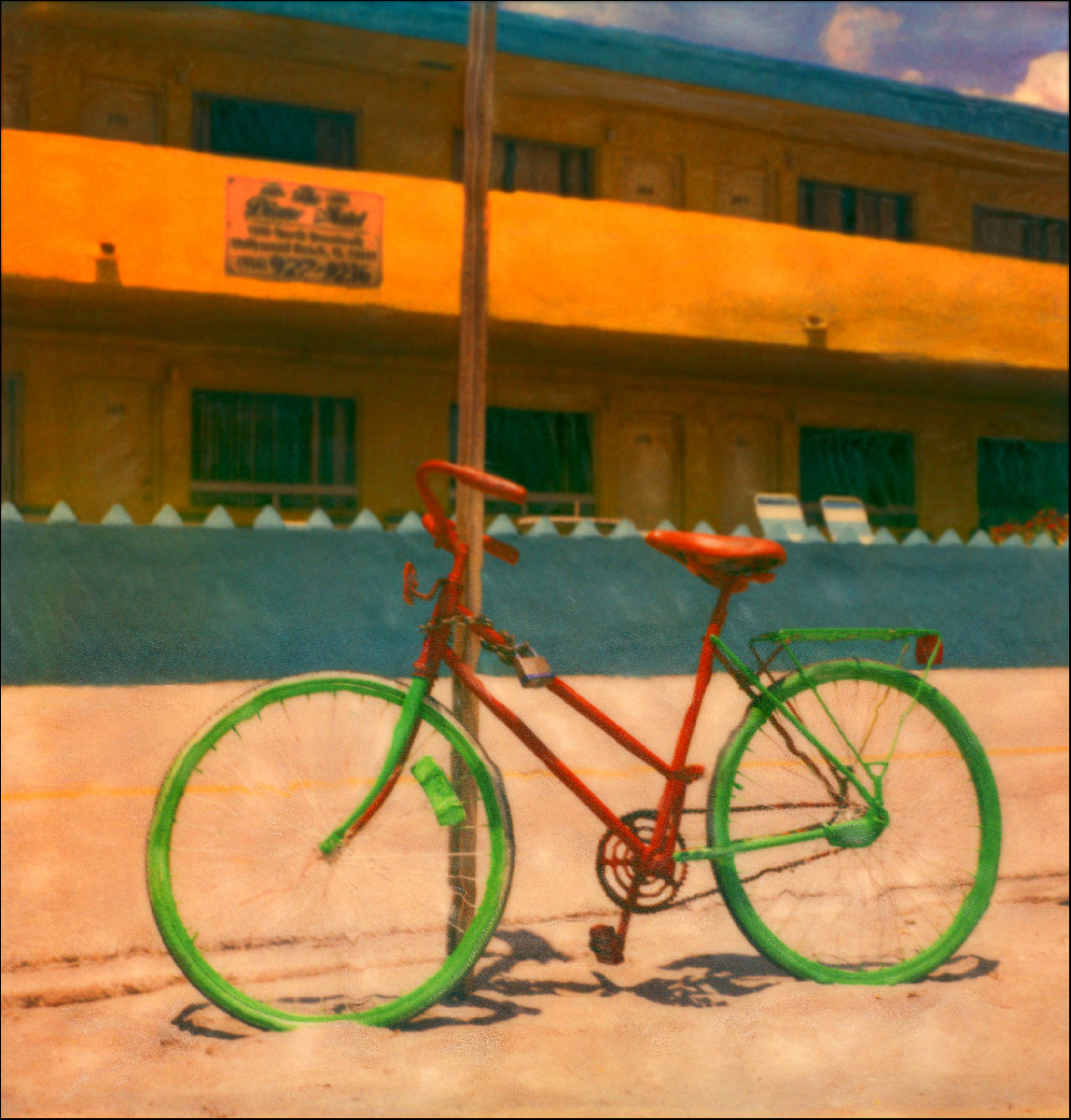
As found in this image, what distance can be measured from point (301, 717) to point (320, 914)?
0.98ft

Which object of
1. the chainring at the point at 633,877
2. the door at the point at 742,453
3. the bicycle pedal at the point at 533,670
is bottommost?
the chainring at the point at 633,877

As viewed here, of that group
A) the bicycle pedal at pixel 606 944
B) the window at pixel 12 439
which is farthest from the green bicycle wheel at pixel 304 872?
the window at pixel 12 439

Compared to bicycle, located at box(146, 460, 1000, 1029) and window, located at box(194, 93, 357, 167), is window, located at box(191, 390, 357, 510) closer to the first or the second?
window, located at box(194, 93, 357, 167)

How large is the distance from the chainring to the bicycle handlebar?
541 mm

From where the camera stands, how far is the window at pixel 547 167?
1536cm

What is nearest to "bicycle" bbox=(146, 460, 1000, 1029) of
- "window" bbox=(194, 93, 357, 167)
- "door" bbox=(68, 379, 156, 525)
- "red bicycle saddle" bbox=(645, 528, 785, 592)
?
"red bicycle saddle" bbox=(645, 528, 785, 592)

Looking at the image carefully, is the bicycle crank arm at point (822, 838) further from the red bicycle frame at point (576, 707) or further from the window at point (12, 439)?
the window at point (12, 439)

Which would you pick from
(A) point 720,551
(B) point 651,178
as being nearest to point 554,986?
(A) point 720,551

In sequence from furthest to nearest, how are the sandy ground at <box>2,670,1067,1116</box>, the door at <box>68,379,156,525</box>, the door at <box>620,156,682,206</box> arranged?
the door at <box>620,156,682,206</box>, the door at <box>68,379,156,525</box>, the sandy ground at <box>2,670,1067,1116</box>

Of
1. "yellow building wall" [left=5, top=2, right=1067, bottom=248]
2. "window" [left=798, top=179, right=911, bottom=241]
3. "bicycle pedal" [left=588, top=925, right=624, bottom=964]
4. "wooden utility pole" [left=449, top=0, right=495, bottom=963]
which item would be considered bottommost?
"bicycle pedal" [left=588, top=925, right=624, bottom=964]

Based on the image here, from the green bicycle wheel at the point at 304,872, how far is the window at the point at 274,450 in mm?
10595

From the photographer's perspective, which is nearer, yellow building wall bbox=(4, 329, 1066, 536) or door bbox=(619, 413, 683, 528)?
yellow building wall bbox=(4, 329, 1066, 536)

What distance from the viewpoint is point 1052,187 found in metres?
17.9

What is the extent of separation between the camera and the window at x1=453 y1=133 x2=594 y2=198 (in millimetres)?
15359
